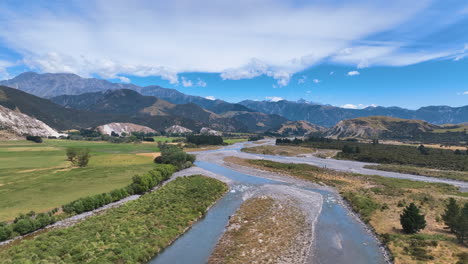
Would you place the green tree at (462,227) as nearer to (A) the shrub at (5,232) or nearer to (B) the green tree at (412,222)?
(B) the green tree at (412,222)

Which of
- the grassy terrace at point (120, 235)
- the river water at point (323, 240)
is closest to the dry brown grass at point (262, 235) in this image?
the river water at point (323, 240)

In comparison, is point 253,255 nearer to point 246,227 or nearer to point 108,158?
point 246,227

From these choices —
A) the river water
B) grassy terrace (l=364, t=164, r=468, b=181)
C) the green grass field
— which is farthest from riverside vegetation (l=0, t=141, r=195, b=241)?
grassy terrace (l=364, t=164, r=468, b=181)

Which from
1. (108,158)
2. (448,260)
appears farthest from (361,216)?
(108,158)

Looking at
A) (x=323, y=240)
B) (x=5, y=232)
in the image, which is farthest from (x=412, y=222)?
(x=5, y=232)

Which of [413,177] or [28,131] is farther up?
[28,131]

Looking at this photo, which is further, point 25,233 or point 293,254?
point 25,233
